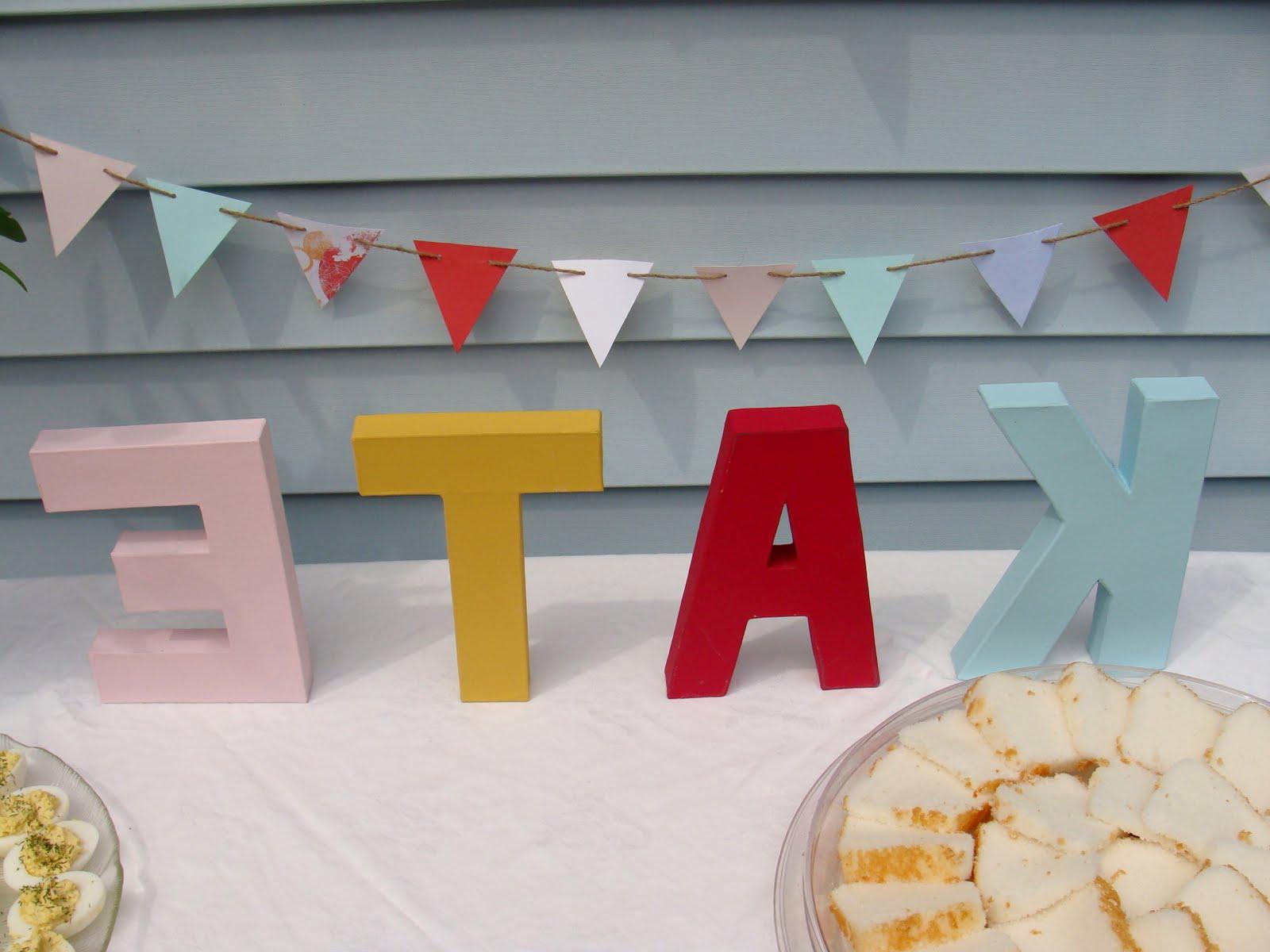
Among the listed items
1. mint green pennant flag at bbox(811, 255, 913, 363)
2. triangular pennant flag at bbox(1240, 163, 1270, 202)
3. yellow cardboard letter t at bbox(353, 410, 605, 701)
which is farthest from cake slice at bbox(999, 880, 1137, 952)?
triangular pennant flag at bbox(1240, 163, 1270, 202)

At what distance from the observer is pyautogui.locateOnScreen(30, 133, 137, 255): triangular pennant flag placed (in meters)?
1.12

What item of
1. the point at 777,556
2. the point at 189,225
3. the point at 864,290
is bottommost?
the point at 777,556

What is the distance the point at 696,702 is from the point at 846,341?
0.52m

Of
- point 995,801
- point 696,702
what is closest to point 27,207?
point 696,702

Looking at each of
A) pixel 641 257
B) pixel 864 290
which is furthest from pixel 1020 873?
pixel 641 257

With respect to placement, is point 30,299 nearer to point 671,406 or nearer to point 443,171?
point 443,171

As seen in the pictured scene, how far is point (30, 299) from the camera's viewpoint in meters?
1.23

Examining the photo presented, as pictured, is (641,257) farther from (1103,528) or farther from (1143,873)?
(1143,873)

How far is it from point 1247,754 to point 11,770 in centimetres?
114

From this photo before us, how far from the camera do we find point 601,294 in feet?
3.89

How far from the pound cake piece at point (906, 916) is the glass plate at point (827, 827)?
2cm

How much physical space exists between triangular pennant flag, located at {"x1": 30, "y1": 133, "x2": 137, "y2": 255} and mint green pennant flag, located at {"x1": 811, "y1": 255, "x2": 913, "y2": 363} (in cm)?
85

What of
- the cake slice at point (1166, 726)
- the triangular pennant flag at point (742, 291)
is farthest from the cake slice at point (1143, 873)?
the triangular pennant flag at point (742, 291)

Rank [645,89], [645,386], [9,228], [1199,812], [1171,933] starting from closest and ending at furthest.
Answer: [1171,933] → [1199,812] → [9,228] → [645,89] → [645,386]
